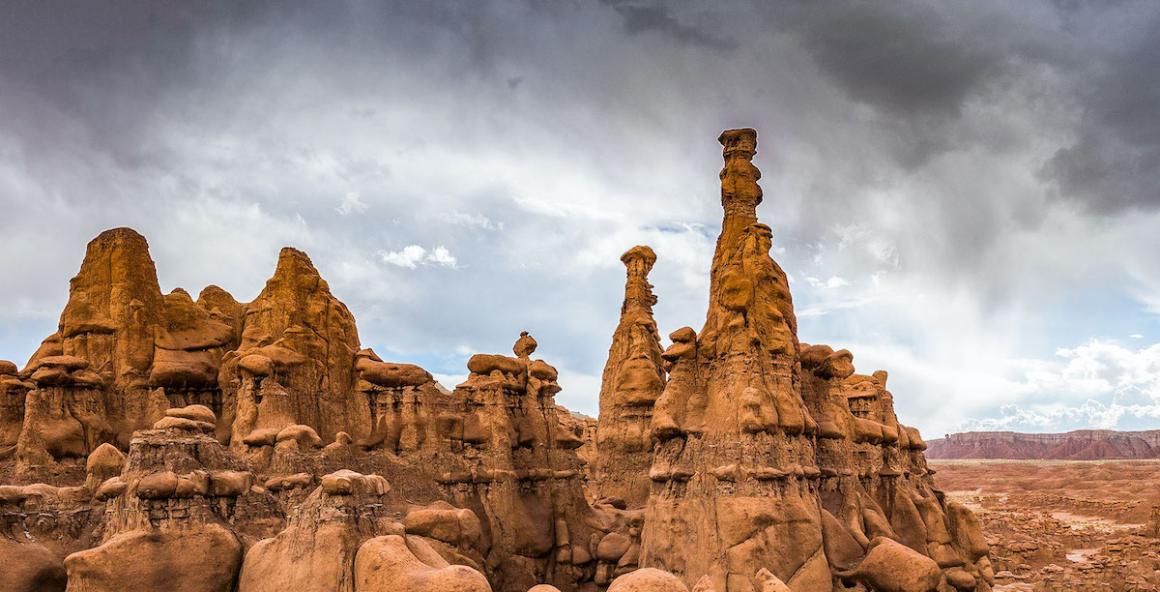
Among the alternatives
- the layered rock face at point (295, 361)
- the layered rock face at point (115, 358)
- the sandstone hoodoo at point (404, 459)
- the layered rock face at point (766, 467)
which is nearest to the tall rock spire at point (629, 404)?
the sandstone hoodoo at point (404, 459)

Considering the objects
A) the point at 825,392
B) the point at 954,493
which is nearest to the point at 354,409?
the point at 825,392

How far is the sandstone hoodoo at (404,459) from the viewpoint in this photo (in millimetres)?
16047

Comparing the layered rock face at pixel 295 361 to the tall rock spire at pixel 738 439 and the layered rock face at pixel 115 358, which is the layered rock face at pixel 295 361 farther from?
the tall rock spire at pixel 738 439

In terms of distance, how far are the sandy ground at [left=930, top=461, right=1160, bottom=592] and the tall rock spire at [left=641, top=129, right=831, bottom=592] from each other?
22427mm

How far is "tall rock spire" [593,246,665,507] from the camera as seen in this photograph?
126ft

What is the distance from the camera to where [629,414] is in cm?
3891

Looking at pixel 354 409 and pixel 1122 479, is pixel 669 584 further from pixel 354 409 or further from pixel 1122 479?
pixel 1122 479

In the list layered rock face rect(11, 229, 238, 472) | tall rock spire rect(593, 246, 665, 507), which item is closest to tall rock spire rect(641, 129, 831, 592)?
tall rock spire rect(593, 246, 665, 507)

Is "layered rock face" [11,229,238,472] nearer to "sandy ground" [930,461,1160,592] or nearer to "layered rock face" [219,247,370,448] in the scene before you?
"layered rock face" [219,247,370,448]

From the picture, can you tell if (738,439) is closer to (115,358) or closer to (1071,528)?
(115,358)

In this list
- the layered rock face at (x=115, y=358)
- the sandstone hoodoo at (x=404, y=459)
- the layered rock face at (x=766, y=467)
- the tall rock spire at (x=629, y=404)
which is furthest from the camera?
the tall rock spire at (x=629, y=404)

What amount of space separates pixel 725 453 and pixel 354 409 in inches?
543

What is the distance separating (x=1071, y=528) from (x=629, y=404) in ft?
148

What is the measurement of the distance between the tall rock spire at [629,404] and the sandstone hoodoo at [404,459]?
3.86m
